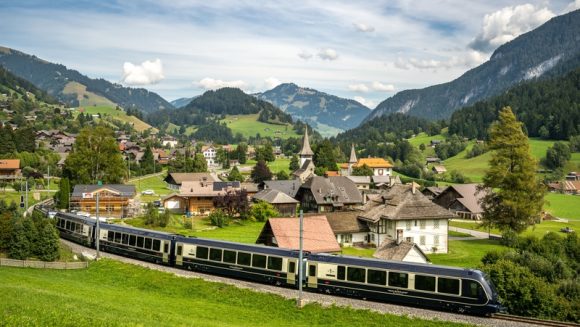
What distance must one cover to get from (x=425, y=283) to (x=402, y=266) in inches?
57.1

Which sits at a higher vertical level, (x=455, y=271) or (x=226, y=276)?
(x=455, y=271)

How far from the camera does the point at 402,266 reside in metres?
26.4

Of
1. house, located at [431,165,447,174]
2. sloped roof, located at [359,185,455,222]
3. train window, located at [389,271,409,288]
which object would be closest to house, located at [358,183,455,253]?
sloped roof, located at [359,185,455,222]

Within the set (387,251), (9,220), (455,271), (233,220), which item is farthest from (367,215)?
(9,220)

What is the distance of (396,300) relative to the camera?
26.4 meters

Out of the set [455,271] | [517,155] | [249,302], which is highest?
[517,155]

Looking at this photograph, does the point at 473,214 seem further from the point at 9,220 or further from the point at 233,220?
the point at 9,220

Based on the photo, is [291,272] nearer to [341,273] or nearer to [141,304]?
[341,273]

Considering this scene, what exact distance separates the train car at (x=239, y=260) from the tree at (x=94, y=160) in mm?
47563

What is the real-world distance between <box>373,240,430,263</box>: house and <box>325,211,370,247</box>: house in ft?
41.3

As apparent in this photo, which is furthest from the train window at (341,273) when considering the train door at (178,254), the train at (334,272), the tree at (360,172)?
the tree at (360,172)

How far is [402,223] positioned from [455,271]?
26893mm

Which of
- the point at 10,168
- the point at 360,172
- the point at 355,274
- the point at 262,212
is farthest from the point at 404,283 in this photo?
the point at 360,172

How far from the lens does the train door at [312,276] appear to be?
93.7 ft
